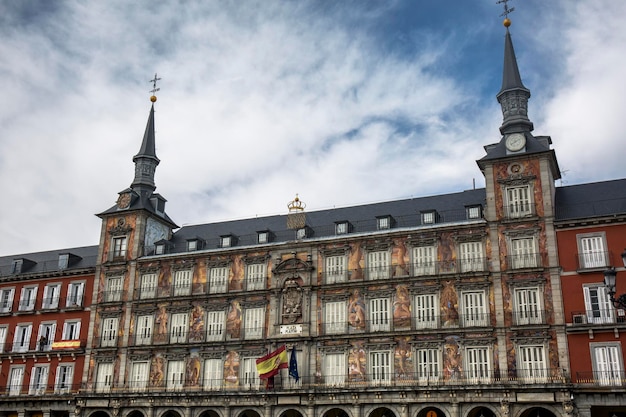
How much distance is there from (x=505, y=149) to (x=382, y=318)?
1515 centimetres

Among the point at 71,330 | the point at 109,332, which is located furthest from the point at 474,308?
the point at 71,330

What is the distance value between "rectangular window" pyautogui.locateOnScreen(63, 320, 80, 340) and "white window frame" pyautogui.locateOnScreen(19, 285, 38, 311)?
4.36m

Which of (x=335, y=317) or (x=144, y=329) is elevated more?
→ (x=335, y=317)

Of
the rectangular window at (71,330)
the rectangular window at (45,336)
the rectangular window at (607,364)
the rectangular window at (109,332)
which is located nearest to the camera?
the rectangular window at (607,364)

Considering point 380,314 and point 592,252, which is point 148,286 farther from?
point 592,252

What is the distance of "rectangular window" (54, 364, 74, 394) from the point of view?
55375 mm

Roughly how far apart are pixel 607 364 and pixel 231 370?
2649 centimetres

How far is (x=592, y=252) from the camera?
142 ft

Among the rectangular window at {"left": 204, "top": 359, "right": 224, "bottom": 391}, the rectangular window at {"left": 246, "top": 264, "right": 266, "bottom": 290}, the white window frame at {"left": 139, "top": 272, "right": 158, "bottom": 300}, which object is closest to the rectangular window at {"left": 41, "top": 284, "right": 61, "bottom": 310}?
the white window frame at {"left": 139, "top": 272, "right": 158, "bottom": 300}

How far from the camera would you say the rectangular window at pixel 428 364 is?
1779 inches

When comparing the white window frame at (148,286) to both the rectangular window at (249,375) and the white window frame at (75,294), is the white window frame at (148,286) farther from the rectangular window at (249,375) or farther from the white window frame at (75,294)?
the rectangular window at (249,375)

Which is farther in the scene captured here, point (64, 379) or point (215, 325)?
point (64, 379)

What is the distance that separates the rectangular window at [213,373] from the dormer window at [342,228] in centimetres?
1361

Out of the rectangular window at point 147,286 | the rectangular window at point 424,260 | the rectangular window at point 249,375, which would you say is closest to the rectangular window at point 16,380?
the rectangular window at point 147,286
